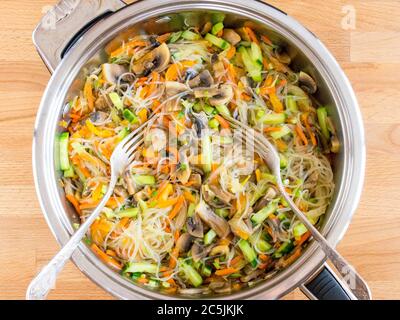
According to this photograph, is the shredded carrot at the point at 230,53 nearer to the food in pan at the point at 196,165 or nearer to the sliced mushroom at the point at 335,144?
the food in pan at the point at 196,165

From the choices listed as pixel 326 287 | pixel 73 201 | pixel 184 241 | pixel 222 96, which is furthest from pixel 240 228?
pixel 73 201

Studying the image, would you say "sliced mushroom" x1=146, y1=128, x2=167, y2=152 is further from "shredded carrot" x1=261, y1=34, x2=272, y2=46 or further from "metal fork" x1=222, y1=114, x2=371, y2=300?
"shredded carrot" x1=261, y1=34, x2=272, y2=46

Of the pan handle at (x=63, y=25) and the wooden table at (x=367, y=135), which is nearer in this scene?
the pan handle at (x=63, y=25)

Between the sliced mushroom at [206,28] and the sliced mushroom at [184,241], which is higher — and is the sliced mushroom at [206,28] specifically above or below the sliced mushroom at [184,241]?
above

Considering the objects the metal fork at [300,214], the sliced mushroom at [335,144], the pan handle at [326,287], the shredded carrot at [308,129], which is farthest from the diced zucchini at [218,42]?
the pan handle at [326,287]

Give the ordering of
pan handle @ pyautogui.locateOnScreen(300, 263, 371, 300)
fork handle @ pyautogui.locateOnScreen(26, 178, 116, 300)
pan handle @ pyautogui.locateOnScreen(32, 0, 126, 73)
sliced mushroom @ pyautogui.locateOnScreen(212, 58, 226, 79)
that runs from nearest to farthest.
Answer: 1. fork handle @ pyautogui.locateOnScreen(26, 178, 116, 300)
2. pan handle @ pyautogui.locateOnScreen(300, 263, 371, 300)
3. pan handle @ pyautogui.locateOnScreen(32, 0, 126, 73)
4. sliced mushroom @ pyautogui.locateOnScreen(212, 58, 226, 79)

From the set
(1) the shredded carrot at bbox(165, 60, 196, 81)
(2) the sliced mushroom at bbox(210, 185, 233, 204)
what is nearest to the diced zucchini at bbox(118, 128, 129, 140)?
(1) the shredded carrot at bbox(165, 60, 196, 81)

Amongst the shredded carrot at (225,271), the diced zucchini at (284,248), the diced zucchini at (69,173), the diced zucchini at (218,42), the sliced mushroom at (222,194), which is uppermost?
the diced zucchini at (218,42)
